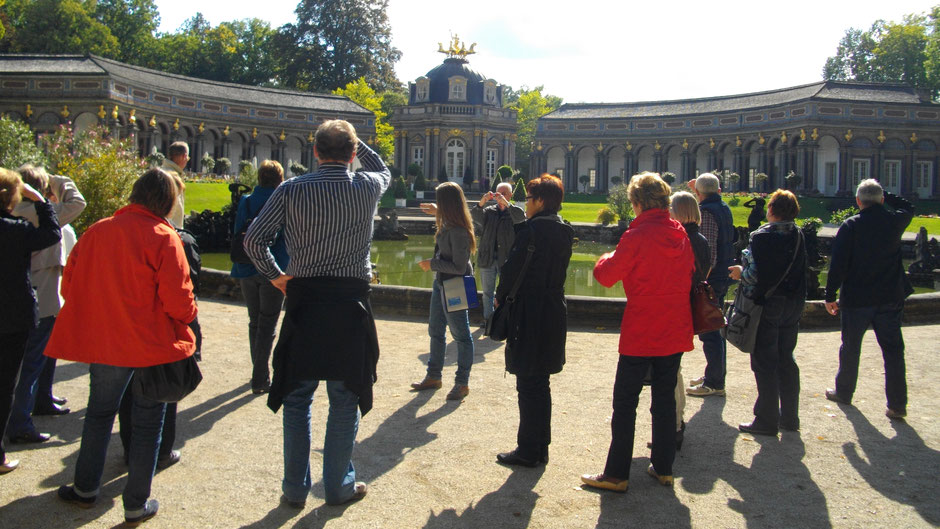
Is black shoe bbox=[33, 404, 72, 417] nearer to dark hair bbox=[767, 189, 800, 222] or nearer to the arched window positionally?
dark hair bbox=[767, 189, 800, 222]

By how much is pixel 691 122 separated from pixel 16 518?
47.5 metres

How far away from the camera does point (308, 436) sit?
12.4 feet

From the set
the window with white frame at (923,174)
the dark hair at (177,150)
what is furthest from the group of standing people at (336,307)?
the window with white frame at (923,174)

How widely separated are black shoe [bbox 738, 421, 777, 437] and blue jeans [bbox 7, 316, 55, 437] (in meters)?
4.47

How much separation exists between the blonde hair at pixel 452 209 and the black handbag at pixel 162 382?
2.44 m

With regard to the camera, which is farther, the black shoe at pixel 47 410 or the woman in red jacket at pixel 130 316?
the black shoe at pixel 47 410

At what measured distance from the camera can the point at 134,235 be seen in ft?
11.5

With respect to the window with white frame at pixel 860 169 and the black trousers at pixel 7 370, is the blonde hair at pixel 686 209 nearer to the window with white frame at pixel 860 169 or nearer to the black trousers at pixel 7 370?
the black trousers at pixel 7 370

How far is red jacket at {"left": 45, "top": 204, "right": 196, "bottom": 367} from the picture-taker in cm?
351

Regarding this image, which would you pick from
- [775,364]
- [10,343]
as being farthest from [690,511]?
[10,343]

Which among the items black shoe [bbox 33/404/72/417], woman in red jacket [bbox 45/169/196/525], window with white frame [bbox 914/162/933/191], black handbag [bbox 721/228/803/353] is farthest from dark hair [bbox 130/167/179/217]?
window with white frame [bbox 914/162/933/191]

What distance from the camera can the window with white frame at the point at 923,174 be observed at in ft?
135

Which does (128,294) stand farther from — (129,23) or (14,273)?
(129,23)

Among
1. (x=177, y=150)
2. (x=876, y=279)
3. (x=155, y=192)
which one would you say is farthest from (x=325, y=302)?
(x=876, y=279)
